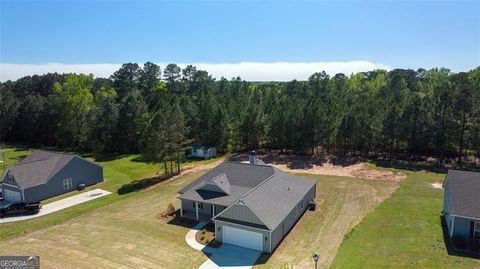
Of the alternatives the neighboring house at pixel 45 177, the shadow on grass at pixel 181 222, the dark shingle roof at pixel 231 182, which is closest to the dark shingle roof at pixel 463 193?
the dark shingle roof at pixel 231 182

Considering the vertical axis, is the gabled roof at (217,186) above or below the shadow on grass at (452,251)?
above

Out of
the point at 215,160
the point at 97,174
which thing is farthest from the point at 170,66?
the point at 97,174

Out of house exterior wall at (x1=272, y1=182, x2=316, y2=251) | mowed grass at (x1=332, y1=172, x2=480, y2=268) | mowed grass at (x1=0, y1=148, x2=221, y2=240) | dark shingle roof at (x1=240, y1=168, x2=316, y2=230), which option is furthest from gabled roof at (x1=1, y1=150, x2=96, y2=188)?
mowed grass at (x1=332, y1=172, x2=480, y2=268)

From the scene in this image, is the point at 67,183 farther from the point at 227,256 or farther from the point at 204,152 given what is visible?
the point at 227,256

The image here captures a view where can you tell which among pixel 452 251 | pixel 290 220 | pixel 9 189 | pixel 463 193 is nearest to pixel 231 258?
pixel 290 220

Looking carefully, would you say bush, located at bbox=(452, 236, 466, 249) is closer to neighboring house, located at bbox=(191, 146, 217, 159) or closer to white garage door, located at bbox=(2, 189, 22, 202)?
neighboring house, located at bbox=(191, 146, 217, 159)

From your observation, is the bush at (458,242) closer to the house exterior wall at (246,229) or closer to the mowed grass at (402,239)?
the mowed grass at (402,239)
